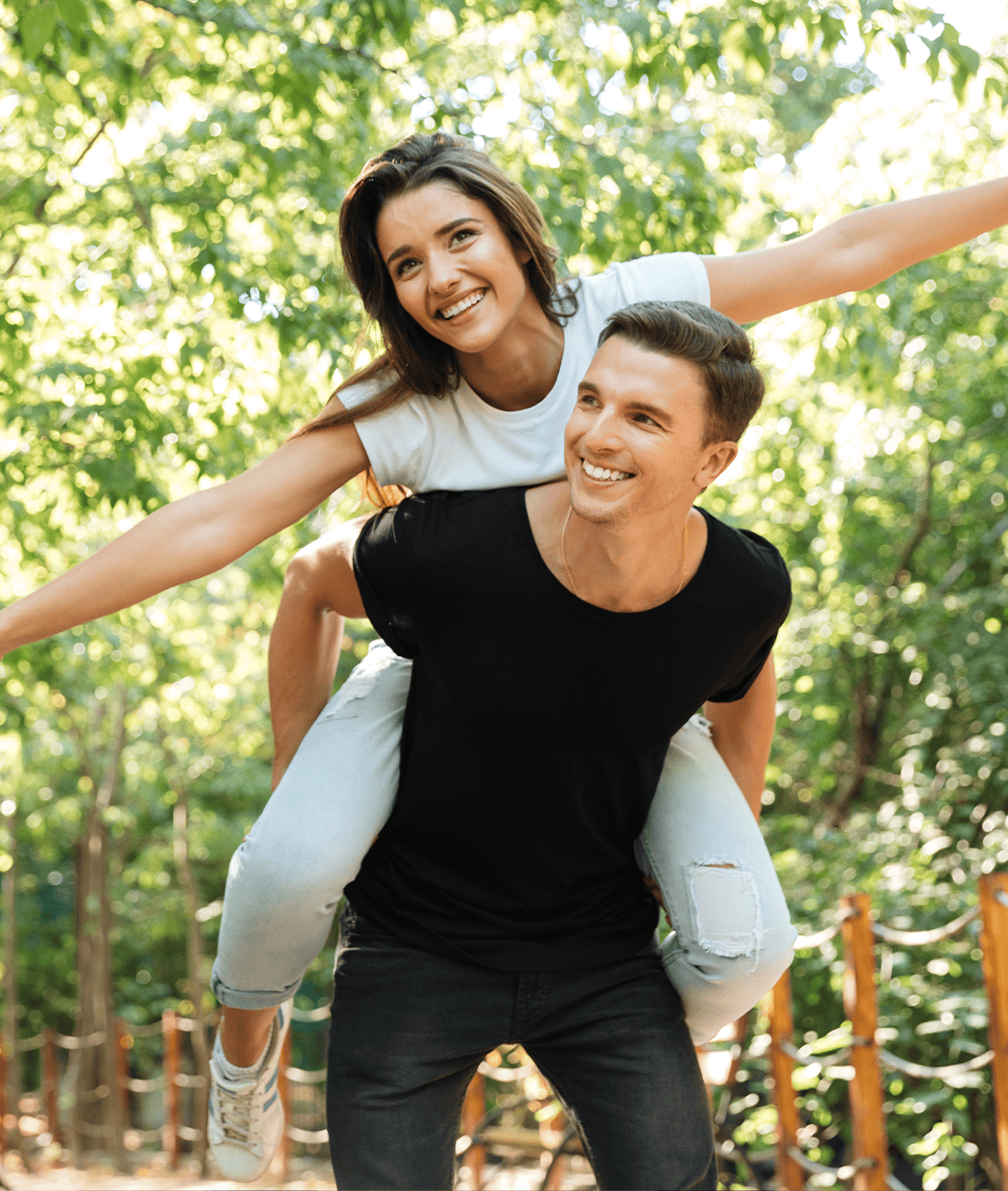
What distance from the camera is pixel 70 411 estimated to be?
4746 millimetres

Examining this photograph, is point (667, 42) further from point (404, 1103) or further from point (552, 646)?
point (404, 1103)

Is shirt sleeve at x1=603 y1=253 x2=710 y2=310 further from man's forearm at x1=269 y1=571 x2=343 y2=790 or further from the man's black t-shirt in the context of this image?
man's forearm at x1=269 y1=571 x2=343 y2=790

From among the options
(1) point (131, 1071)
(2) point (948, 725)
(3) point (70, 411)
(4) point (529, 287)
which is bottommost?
(1) point (131, 1071)

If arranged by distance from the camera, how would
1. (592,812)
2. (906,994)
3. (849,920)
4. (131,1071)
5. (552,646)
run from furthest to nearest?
(131,1071)
(906,994)
(849,920)
(592,812)
(552,646)

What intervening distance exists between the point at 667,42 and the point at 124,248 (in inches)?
109

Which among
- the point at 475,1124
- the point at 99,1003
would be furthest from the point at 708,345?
the point at 99,1003

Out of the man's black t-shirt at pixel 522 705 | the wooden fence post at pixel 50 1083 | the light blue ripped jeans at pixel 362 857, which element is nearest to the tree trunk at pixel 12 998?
the wooden fence post at pixel 50 1083

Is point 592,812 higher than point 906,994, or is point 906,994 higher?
point 592,812

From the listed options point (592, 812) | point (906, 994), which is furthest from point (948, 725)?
point (592, 812)

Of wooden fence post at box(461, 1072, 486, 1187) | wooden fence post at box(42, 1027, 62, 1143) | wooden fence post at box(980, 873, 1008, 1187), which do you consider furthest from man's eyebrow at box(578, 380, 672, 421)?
wooden fence post at box(42, 1027, 62, 1143)

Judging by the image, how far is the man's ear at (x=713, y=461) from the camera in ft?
5.81

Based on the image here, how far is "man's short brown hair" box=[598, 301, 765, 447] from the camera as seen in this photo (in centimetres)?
173

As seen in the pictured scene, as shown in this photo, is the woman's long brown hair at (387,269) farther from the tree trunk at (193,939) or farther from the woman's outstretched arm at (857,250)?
the tree trunk at (193,939)

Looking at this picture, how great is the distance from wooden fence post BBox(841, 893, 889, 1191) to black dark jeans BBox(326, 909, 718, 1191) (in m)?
2.27
